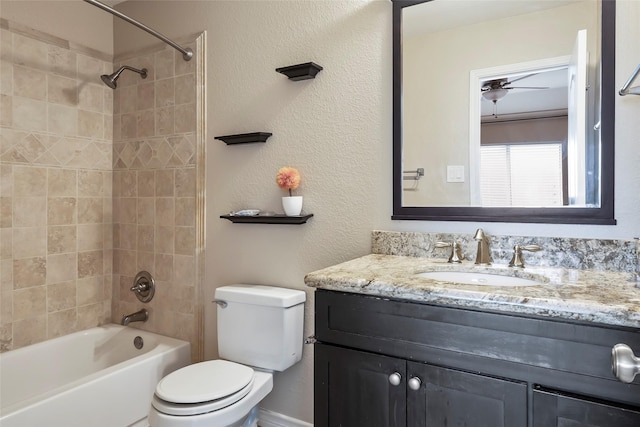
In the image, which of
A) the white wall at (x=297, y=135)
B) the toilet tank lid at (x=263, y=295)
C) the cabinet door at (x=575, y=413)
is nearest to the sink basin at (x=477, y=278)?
the white wall at (x=297, y=135)

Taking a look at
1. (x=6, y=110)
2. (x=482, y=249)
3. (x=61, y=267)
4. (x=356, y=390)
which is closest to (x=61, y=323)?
(x=61, y=267)

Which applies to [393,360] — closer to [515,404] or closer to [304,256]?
[515,404]

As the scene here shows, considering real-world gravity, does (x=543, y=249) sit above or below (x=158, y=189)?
below

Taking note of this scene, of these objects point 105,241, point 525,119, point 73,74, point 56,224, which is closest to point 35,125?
point 73,74

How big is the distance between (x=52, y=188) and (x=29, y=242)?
0.32 meters

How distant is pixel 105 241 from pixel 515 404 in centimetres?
248

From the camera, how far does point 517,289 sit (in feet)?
3.50

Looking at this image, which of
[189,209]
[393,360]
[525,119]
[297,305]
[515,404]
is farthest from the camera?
[189,209]

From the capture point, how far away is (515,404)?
0.99 m

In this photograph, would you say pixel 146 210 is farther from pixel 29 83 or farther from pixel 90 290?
pixel 29 83

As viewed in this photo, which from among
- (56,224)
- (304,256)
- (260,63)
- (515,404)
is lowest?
(515,404)

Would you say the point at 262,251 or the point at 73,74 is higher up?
the point at 73,74

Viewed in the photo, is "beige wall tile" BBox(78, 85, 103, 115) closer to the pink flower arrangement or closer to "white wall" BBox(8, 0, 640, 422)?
"white wall" BBox(8, 0, 640, 422)

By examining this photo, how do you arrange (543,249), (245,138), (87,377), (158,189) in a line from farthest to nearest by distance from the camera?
(158,189)
(245,138)
(87,377)
(543,249)
